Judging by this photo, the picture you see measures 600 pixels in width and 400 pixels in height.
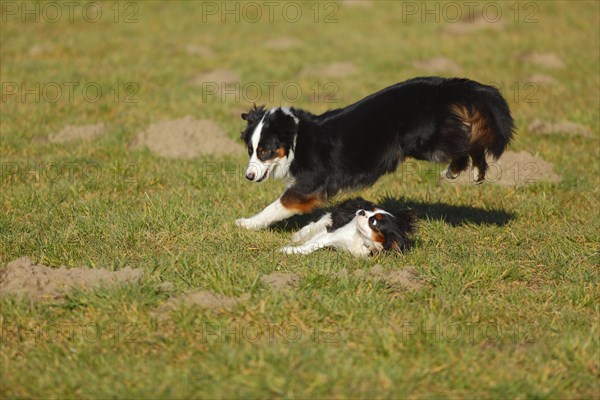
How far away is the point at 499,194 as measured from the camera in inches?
314

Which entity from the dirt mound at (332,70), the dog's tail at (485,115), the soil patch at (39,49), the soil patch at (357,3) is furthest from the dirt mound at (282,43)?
the dog's tail at (485,115)

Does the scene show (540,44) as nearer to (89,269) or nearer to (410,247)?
(410,247)

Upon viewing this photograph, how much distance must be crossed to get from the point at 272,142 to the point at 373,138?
88 cm

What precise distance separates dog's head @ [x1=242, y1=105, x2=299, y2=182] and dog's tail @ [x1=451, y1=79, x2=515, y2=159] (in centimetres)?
143

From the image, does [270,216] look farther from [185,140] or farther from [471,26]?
[471,26]

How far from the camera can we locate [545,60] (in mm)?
14867

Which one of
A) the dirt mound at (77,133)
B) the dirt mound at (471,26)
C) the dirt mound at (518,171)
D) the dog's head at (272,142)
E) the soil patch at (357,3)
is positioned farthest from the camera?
the soil patch at (357,3)

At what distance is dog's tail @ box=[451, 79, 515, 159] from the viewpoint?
6148mm

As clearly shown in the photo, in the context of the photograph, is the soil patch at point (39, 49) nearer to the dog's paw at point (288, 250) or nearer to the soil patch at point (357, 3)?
the soil patch at point (357, 3)

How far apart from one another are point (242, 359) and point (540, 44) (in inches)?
540

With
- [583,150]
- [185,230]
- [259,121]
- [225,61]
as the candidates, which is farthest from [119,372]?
[225,61]

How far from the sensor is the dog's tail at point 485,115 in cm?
615

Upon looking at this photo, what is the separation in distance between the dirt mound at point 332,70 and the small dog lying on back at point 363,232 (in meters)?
7.62

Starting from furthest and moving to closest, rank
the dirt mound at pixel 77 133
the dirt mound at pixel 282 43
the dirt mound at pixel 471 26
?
the dirt mound at pixel 471 26 < the dirt mound at pixel 282 43 < the dirt mound at pixel 77 133
